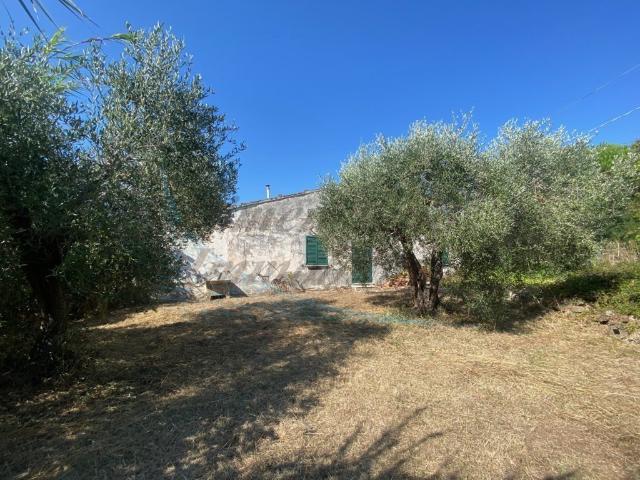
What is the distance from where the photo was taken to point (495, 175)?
7.57 meters

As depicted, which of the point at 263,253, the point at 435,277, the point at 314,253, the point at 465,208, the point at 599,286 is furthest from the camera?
the point at 314,253

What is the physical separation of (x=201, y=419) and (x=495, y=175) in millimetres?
6711

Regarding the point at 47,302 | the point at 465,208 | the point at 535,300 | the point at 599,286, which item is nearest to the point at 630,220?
the point at 599,286

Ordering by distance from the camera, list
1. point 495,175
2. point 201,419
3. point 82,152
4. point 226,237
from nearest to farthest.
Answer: point 201,419 < point 82,152 < point 495,175 < point 226,237

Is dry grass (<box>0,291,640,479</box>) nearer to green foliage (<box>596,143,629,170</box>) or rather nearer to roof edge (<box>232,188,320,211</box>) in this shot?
roof edge (<box>232,188,320,211</box>)

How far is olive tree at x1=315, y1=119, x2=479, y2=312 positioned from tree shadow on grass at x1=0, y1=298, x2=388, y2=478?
2.01 metres

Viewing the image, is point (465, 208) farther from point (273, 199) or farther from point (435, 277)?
point (273, 199)

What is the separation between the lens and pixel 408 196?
25.5 feet

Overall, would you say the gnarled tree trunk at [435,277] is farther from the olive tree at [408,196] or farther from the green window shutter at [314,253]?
the green window shutter at [314,253]

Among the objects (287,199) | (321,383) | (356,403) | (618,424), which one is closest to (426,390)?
(356,403)

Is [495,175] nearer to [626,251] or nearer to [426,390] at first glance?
[426,390]

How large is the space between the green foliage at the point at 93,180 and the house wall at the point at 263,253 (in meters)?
8.02

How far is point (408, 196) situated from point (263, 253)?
835 cm

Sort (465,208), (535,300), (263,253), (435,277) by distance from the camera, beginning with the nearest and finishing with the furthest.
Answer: (465,208) → (435,277) → (535,300) → (263,253)
